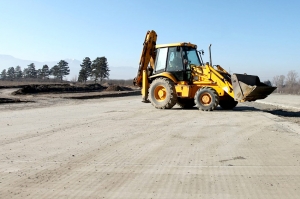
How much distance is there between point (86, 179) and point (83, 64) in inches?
3470

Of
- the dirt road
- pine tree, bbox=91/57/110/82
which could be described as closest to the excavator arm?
the dirt road

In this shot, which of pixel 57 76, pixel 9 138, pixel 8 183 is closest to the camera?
pixel 8 183

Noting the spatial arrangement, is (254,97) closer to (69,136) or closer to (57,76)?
(69,136)

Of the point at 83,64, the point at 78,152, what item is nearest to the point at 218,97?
the point at 78,152

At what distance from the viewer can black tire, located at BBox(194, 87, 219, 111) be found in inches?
547

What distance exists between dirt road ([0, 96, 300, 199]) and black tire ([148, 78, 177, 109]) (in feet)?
18.2

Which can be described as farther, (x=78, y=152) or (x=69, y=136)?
(x=69, y=136)

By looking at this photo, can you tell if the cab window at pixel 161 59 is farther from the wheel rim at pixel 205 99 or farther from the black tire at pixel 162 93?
the wheel rim at pixel 205 99

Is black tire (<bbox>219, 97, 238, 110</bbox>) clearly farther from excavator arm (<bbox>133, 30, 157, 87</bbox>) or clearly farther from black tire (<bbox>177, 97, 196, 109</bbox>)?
excavator arm (<bbox>133, 30, 157, 87</bbox>)

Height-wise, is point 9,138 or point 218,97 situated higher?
point 218,97

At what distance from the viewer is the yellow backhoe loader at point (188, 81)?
44.5ft

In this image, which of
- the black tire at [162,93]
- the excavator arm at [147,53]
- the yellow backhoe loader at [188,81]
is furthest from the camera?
the excavator arm at [147,53]

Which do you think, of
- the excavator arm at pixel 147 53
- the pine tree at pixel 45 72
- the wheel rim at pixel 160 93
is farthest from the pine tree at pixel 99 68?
the wheel rim at pixel 160 93

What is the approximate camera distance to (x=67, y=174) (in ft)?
16.5
